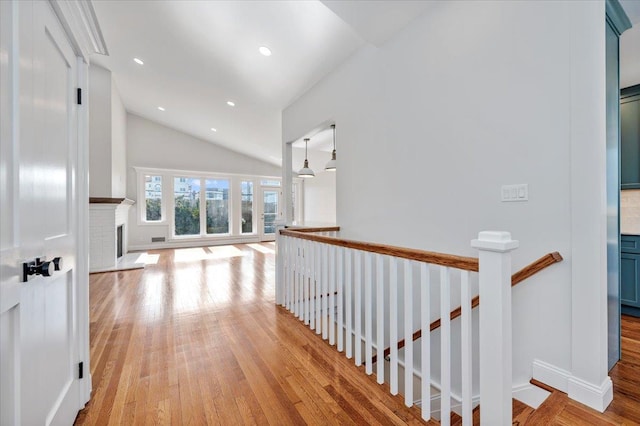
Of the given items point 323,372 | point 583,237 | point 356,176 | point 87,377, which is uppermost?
point 356,176

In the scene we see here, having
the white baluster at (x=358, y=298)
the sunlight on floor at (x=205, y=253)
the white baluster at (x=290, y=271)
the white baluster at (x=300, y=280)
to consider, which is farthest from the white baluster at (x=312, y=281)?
the sunlight on floor at (x=205, y=253)

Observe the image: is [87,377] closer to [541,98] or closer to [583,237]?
[583,237]

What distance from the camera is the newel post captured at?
1.12m

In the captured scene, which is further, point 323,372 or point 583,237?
point 323,372

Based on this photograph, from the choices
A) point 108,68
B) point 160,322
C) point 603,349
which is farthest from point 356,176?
point 108,68

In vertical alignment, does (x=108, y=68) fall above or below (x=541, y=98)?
above

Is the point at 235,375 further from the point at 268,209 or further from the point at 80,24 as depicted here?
the point at 268,209

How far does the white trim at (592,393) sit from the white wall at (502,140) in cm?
3

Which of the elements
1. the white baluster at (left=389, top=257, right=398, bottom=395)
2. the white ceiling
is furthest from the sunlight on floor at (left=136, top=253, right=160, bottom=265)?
the white baluster at (left=389, top=257, right=398, bottom=395)

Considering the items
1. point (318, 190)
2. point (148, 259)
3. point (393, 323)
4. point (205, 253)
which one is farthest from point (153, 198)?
point (393, 323)

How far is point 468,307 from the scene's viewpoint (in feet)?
4.14

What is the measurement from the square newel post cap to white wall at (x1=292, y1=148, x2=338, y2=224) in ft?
18.9

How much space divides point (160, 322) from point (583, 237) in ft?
11.5

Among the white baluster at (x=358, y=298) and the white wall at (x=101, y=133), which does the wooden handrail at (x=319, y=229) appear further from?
the white wall at (x=101, y=133)
